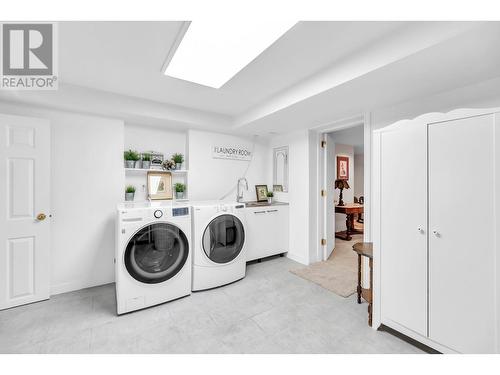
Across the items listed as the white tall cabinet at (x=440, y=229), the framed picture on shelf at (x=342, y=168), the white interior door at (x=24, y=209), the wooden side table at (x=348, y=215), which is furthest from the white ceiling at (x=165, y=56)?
the framed picture on shelf at (x=342, y=168)

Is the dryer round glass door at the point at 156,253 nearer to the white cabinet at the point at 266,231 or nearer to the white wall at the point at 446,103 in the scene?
the white cabinet at the point at 266,231

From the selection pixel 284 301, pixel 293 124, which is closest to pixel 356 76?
pixel 293 124

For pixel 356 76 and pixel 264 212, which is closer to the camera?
pixel 356 76

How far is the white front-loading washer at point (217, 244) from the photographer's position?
8.14ft

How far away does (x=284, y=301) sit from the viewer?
227cm

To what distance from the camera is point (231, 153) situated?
367 cm

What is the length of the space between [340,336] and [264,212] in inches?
74.6

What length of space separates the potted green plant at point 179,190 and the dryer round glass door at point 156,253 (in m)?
0.94

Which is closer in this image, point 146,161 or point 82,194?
point 82,194

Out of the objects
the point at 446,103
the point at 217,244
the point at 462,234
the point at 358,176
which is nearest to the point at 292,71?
the point at 446,103

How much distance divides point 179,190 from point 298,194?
1.83m

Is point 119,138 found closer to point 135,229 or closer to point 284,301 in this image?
point 135,229

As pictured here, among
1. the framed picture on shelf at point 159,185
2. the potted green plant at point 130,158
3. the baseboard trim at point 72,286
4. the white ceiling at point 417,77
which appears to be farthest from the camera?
the framed picture on shelf at point 159,185

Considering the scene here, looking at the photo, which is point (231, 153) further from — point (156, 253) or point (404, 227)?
point (404, 227)
